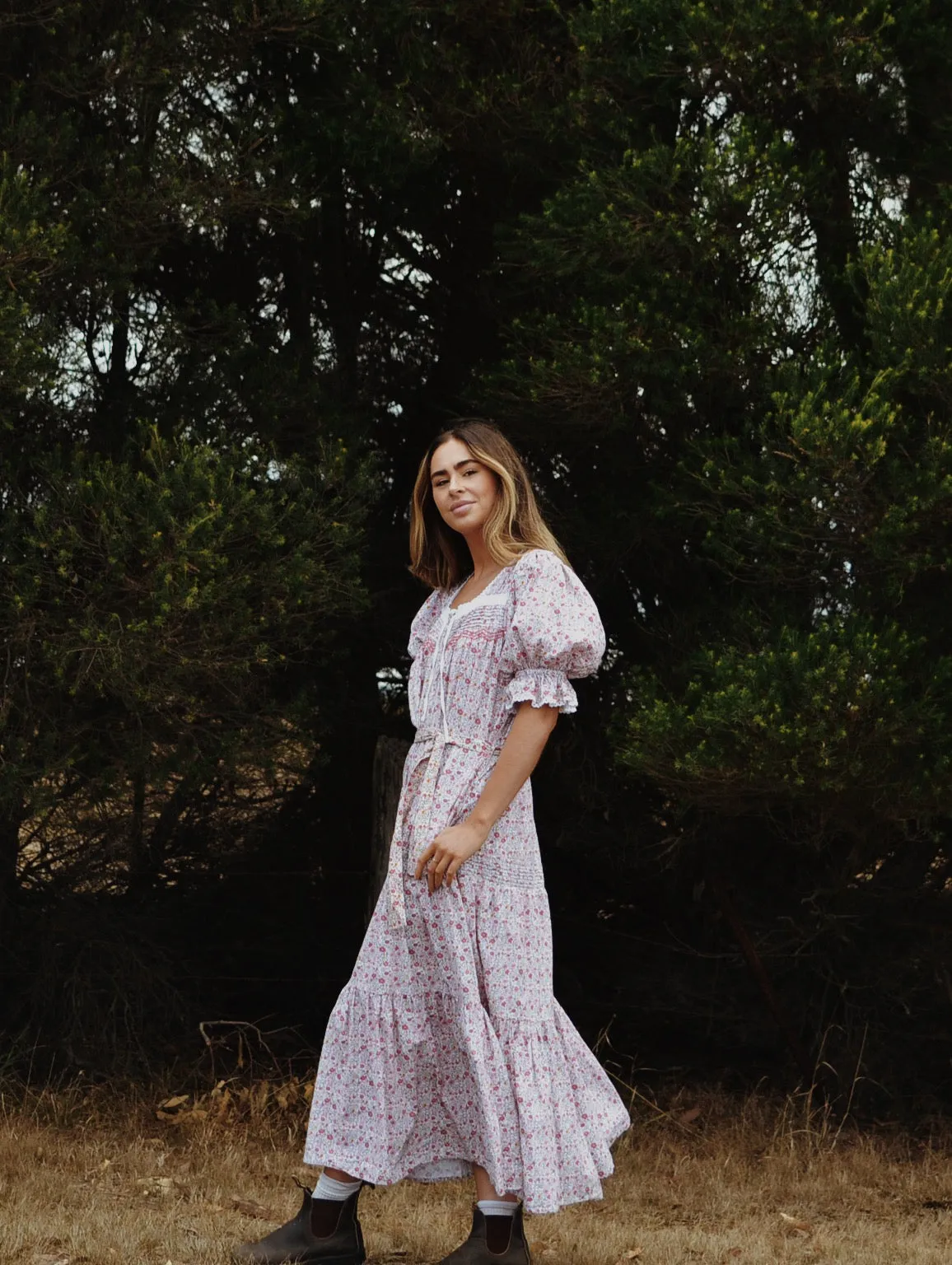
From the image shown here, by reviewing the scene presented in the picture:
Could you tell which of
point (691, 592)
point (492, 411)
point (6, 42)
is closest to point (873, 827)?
point (691, 592)

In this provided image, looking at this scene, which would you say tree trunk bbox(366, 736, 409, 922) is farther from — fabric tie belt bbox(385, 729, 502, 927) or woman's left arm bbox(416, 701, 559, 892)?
woman's left arm bbox(416, 701, 559, 892)

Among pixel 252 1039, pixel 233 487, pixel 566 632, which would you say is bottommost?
pixel 252 1039

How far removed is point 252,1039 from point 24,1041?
3.24 ft

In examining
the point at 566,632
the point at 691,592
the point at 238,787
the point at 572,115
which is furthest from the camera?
the point at 238,787

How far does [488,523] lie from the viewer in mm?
3707

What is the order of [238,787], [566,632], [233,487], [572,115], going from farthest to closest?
[238,787]
[572,115]
[233,487]
[566,632]

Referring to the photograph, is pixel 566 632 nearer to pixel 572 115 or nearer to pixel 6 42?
pixel 572 115

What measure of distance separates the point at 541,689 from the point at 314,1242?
1.40 metres

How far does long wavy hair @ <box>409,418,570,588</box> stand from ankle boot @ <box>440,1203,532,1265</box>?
152 centimetres

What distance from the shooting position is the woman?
11.3ft

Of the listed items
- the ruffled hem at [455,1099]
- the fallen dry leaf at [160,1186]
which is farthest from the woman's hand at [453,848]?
the fallen dry leaf at [160,1186]

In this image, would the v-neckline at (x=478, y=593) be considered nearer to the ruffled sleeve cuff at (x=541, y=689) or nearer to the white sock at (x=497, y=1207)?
the ruffled sleeve cuff at (x=541, y=689)

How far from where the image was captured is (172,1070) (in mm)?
6145

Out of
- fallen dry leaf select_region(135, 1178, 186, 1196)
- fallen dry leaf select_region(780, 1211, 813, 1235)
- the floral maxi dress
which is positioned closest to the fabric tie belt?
the floral maxi dress
